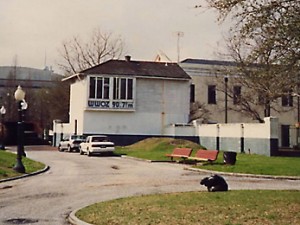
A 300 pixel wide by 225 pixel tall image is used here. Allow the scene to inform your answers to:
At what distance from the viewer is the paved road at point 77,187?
42.9 ft

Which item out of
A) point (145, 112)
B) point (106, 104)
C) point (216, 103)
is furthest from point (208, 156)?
point (216, 103)

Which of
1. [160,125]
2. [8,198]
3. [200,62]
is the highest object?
[200,62]

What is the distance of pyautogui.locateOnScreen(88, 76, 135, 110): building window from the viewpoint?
50469 millimetres

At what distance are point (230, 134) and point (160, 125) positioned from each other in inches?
474

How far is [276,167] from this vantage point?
83.7ft

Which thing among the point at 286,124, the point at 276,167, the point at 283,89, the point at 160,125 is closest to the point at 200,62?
the point at 286,124

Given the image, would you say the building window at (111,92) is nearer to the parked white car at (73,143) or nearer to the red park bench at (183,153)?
the parked white car at (73,143)

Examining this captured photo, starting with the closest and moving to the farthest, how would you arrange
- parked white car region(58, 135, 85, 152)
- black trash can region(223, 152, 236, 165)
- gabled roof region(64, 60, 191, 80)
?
black trash can region(223, 152, 236, 165)
parked white car region(58, 135, 85, 152)
gabled roof region(64, 60, 191, 80)

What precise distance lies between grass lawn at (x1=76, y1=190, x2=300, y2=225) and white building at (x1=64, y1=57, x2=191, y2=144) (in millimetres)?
36822

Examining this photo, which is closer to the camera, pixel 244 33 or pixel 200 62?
pixel 244 33

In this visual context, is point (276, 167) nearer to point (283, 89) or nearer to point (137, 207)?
point (283, 89)

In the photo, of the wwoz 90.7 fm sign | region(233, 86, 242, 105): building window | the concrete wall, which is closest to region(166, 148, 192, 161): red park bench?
the concrete wall

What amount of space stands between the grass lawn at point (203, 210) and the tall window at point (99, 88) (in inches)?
1445

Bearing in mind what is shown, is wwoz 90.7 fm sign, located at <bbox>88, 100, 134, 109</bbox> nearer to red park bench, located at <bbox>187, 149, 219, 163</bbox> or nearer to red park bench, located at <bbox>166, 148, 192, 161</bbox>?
red park bench, located at <bbox>166, 148, 192, 161</bbox>
